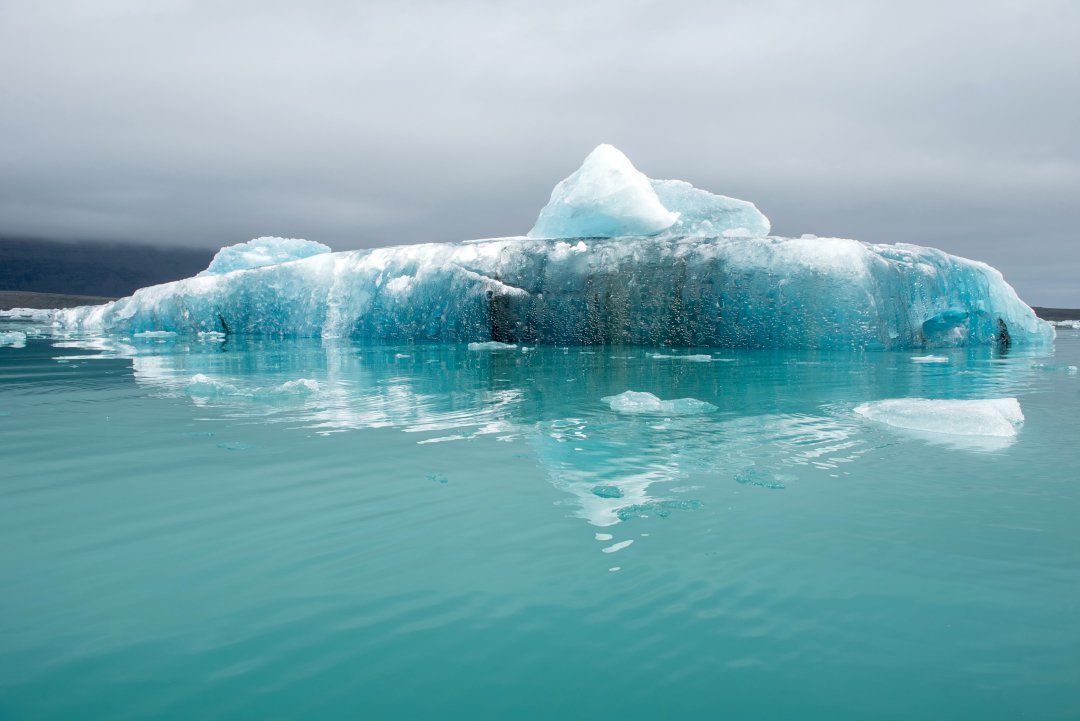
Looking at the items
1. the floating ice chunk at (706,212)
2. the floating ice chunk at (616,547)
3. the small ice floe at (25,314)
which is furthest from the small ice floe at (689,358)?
the small ice floe at (25,314)

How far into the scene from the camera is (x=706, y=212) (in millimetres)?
20922

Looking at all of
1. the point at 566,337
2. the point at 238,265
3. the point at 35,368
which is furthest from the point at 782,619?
the point at 238,265

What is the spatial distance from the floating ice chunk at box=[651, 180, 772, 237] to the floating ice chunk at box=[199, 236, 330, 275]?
1468 cm

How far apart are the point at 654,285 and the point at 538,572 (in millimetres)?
16674

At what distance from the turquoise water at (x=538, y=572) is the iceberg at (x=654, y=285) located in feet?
38.0

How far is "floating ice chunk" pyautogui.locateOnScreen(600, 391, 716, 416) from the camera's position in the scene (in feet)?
23.9

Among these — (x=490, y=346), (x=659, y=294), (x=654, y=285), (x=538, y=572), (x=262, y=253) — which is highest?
(x=262, y=253)

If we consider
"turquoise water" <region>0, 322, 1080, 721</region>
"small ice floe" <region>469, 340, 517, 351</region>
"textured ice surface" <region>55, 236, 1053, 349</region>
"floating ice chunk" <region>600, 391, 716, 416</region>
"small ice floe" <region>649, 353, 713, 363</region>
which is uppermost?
"textured ice surface" <region>55, 236, 1053, 349</region>

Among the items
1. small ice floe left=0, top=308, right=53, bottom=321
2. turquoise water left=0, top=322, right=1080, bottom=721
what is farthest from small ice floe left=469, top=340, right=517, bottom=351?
small ice floe left=0, top=308, right=53, bottom=321

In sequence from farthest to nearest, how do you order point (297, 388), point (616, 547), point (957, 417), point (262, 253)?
point (262, 253) < point (297, 388) < point (957, 417) < point (616, 547)

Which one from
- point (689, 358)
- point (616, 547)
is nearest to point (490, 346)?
point (689, 358)

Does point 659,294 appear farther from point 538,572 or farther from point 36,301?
point 36,301

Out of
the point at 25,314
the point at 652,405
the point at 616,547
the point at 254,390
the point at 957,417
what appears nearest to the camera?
the point at 616,547

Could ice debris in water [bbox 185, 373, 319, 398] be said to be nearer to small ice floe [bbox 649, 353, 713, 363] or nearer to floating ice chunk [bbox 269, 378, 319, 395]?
floating ice chunk [bbox 269, 378, 319, 395]
